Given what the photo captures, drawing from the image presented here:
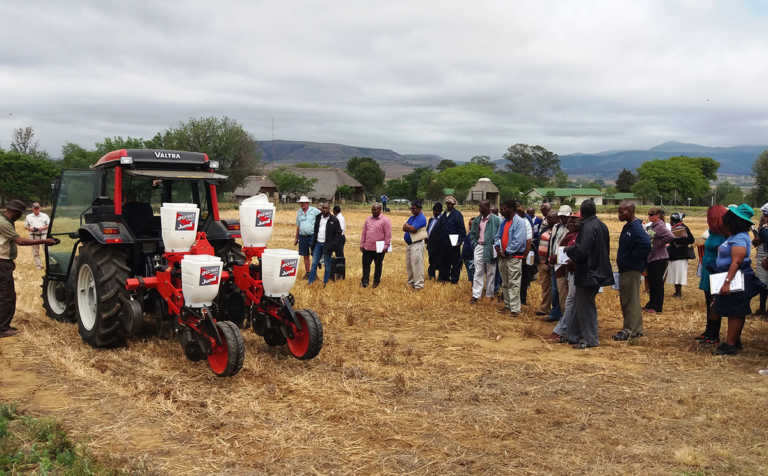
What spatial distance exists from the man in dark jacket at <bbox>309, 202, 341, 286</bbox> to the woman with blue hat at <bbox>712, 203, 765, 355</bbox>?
258 inches

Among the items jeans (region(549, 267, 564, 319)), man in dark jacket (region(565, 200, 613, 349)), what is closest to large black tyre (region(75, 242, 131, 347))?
man in dark jacket (region(565, 200, 613, 349))

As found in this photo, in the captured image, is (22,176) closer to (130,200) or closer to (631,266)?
(130,200)

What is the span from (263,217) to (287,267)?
755 mm

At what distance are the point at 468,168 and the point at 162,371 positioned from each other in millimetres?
107706

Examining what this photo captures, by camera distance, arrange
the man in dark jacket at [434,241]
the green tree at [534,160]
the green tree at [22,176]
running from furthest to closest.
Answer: the green tree at [534,160], the green tree at [22,176], the man in dark jacket at [434,241]

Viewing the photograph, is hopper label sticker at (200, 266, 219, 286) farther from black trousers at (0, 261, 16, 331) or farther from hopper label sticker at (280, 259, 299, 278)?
black trousers at (0, 261, 16, 331)

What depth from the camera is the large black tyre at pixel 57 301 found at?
766cm

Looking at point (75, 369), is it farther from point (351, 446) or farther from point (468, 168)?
point (468, 168)

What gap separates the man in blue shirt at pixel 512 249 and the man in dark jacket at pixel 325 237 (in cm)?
338

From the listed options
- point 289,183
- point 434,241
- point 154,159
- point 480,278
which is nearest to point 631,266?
point 480,278

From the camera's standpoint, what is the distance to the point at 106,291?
6.21 metres

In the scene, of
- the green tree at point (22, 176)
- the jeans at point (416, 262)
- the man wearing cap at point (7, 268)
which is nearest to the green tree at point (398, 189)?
the green tree at point (22, 176)

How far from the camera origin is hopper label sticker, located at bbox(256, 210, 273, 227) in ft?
20.9

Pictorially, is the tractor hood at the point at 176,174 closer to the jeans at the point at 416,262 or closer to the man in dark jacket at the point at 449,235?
the jeans at the point at 416,262
